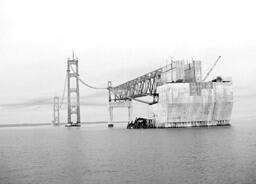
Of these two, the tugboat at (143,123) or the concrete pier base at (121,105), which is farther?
the concrete pier base at (121,105)

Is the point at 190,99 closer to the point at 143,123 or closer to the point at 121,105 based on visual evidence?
the point at 143,123

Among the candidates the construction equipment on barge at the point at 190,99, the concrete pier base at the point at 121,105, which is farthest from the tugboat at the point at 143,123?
the concrete pier base at the point at 121,105

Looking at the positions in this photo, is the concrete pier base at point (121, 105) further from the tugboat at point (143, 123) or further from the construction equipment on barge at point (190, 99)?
the construction equipment on barge at point (190, 99)

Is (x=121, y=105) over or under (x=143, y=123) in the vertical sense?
over

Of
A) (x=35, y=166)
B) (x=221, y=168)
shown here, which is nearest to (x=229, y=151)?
(x=221, y=168)

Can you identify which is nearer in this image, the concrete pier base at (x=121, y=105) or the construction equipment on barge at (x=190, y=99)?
the construction equipment on barge at (x=190, y=99)

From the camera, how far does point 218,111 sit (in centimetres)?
11188

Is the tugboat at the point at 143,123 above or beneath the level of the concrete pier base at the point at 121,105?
beneath

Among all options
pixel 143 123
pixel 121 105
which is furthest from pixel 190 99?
pixel 121 105

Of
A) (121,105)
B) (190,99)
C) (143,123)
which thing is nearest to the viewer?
(190,99)

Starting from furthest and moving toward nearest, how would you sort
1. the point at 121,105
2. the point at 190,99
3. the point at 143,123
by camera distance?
the point at 121,105, the point at 143,123, the point at 190,99

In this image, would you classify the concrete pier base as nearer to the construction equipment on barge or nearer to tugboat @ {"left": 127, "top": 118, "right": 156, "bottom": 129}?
tugboat @ {"left": 127, "top": 118, "right": 156, "bottom": 129}

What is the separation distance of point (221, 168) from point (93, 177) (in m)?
11.7

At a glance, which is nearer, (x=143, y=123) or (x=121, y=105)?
(x=143, y=123)
